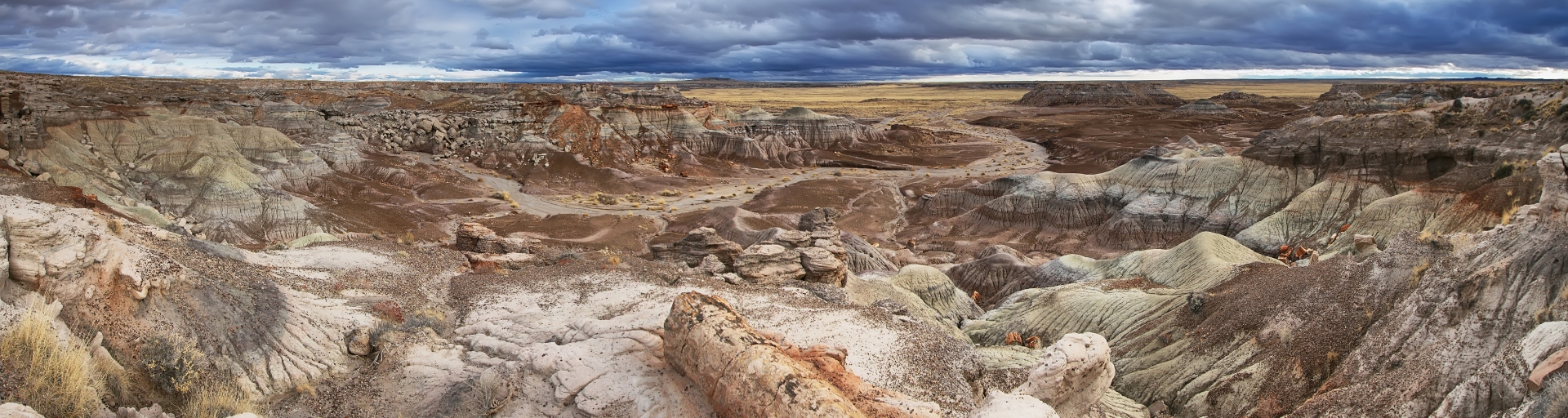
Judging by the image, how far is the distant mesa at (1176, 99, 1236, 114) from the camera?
15062cm

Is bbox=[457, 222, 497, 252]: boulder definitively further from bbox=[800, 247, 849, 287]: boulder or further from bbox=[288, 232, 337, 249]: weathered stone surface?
bbox=[800, 247, 849, 287]: boulder

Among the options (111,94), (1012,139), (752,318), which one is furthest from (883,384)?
(1012,139)

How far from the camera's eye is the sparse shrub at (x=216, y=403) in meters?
10.0

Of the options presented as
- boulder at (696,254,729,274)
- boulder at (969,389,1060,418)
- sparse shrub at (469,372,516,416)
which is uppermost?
boulder at (969,389,1060,418)

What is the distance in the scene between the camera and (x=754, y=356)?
10.7 m

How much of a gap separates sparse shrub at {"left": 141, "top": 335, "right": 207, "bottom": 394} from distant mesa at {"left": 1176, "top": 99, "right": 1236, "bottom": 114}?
168947 millimetres

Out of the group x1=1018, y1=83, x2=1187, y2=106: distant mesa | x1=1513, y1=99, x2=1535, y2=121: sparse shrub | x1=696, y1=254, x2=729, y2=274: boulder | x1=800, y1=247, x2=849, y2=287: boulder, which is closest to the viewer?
x1=696, y1=254, x2=729, y2=274: boulder

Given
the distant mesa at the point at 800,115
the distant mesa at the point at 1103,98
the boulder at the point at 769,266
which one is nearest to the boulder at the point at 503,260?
the boulder at the point at 769,266

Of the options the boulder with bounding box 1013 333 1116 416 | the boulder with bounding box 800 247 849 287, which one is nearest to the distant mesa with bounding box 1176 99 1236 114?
the boulder with bounding box 800 247 849 287

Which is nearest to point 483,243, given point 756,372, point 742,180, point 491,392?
point 491,392

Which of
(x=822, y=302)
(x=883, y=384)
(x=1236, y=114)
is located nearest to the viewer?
(x=883, y=384)

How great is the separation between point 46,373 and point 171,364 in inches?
80.1

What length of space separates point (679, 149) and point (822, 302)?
6628 centimetres

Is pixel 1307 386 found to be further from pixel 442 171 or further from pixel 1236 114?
pixel 1236 114
